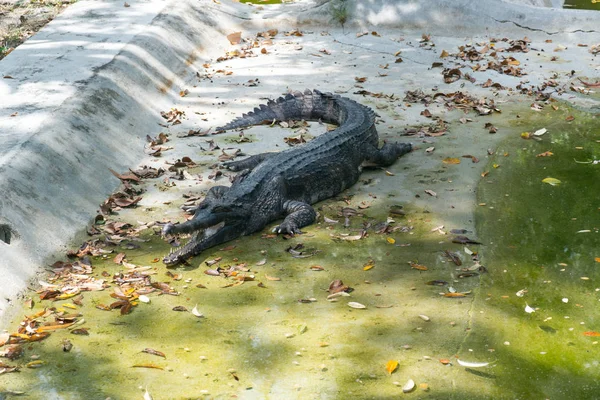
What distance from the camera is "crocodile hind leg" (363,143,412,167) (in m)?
6.74

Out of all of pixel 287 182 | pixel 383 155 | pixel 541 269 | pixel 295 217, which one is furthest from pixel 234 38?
pixel 541 269

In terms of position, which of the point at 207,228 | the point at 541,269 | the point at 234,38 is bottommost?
the point at 541,269

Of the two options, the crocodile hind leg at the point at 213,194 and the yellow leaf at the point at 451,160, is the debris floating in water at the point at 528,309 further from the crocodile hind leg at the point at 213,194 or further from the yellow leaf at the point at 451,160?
the crocodile hind leg at the point at 213,194

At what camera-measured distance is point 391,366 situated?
388 cm

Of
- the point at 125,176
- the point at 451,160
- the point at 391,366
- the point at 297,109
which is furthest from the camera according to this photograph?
the point at 297,109

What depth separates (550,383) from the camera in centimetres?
371

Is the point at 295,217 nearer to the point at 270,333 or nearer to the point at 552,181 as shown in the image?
the point at 270,333

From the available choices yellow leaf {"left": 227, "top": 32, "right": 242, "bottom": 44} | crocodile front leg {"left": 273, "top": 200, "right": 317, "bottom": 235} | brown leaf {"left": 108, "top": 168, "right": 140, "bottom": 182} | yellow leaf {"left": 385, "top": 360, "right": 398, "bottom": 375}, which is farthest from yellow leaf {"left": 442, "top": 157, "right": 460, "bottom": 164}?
yellow leaf {"left": 227, "top": 32, "right": 242, "bottom": 44}

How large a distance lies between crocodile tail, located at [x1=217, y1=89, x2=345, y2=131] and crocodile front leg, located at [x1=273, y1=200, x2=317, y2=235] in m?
2.09

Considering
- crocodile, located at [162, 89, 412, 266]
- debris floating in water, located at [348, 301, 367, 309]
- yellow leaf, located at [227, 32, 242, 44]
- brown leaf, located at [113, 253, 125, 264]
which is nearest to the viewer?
debris floating in water, located at [348, 301, 367, 309]

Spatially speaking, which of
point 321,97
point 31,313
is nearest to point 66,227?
point 31,313

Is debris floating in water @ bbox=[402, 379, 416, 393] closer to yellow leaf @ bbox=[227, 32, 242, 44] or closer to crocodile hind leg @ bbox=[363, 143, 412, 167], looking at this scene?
crocodile hind leg @ bbox=[363, 143, 412, 167]

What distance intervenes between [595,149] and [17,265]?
17.4 feet

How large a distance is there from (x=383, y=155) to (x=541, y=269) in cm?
225
